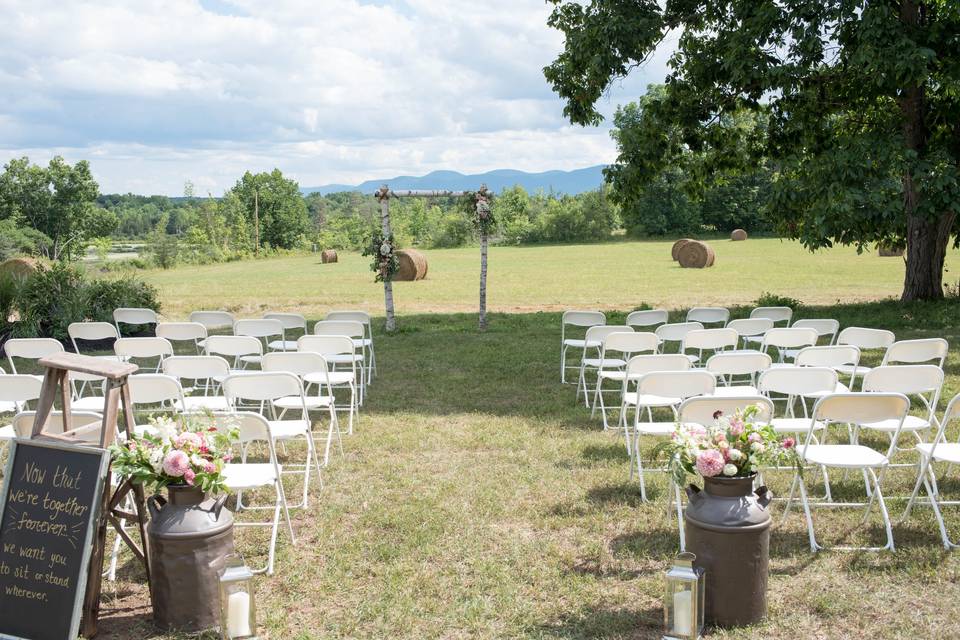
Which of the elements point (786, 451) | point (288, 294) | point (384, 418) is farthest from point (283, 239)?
point (786, 451)

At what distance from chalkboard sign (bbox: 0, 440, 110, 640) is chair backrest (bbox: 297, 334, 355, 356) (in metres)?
4.13

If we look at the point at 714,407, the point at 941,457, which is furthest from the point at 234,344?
the point at 941,457

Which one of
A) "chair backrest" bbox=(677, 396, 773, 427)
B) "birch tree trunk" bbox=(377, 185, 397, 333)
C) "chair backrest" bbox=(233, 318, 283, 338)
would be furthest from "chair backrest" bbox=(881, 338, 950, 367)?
"birch tree trunk" bbox=(377, 185, 397, 333)

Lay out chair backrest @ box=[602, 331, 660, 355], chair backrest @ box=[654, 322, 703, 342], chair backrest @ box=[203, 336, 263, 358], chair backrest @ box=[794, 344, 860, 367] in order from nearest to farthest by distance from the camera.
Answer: chair backrest @ box=[794, 344, 860, 367] < chair backrest @ box=[203, 336, 263, 358] < chair backrest @ box=[602, 331, 660, 355] < chair backrest @ box=[654, 322, 703, 342]

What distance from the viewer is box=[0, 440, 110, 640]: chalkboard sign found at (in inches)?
151

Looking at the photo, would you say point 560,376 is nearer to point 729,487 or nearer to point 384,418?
point 384,418

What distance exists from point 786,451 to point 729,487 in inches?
14.4

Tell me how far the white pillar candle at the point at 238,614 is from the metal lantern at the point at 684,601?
1884 mm

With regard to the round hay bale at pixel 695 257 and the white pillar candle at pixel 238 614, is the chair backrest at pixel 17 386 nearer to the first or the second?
the white pillar candle at pixel 238 614

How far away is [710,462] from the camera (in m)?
3.90

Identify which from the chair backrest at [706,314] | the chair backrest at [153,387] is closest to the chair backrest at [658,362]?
the chair backrest at [153,387]

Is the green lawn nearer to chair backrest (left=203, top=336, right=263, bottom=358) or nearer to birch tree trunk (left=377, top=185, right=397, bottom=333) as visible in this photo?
birch tree trunk (left=377, top=185, right=397, bottom=333)

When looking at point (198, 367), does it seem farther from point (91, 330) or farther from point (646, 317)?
point (646, 317)

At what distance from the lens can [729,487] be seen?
157 inches
